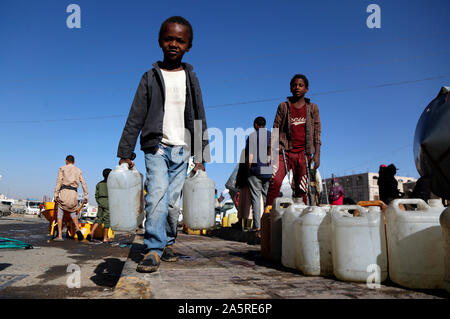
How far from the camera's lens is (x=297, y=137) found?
16.4 feet

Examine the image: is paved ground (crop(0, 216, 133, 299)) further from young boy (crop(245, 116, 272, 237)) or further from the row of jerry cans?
young boy (crop(245, 116, 272, 237))

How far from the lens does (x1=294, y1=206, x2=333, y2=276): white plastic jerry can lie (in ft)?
9.04

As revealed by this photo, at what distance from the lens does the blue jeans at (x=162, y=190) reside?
9.63 feet

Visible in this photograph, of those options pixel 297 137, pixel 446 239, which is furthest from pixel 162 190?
pixel 297 137

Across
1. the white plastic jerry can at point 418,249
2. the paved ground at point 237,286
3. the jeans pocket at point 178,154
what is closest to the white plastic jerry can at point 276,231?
the paved ground at point 237,286

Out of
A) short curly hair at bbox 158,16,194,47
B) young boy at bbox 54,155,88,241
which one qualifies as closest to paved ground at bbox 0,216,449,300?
short curly hair at bbox 158,16,194,47

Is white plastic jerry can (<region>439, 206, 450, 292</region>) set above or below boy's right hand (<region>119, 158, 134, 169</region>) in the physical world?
below

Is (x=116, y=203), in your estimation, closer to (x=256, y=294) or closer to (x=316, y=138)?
(x=256, y=294)

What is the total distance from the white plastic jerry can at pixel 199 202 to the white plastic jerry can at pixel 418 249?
66.9 inches

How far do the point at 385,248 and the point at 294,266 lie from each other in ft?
2.86

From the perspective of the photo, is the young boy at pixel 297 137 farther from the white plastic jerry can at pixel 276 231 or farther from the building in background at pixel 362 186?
the building in background at pixel 362 186

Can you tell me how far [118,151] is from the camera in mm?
3080

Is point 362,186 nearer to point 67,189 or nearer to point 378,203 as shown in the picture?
point 67,189

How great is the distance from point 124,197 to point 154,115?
0.81 metres
